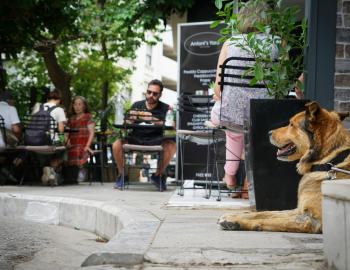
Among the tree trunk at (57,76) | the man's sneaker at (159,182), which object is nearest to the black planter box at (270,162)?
the man's sneaker at (159,182)

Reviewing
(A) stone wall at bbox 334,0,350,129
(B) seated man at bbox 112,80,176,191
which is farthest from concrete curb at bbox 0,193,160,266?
(B) seated man at bbox 112,80,176,191

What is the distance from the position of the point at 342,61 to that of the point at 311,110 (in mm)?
1598

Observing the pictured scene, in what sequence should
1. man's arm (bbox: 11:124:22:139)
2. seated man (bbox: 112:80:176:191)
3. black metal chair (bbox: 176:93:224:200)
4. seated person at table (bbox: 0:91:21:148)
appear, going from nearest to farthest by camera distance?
black metal chair (bbox: 176:93:224:200)
seated man (bbox: 112:80:176:191)
seated person at table (bbox: 0:91:21:148)
man's arm (bbox: 11:124:22:139)

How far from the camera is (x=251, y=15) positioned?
6.17 meters

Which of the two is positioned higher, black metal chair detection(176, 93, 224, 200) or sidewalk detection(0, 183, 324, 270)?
black metal chair detection(176, 93, 224, 200)

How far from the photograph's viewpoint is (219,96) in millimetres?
6809

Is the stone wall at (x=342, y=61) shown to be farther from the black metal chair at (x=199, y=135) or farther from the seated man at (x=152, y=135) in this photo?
the seated man at (x=152, y=135)

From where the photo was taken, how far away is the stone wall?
5.90m

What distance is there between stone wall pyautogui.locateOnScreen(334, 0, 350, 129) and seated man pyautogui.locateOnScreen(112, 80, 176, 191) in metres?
4.50

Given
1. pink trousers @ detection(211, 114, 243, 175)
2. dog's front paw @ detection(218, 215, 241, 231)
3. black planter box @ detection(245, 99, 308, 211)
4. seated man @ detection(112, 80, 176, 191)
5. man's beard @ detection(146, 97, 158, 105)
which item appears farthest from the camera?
man's beard @ detection(146, 97, 158, 105)

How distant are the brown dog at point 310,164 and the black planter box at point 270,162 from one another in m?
0.55

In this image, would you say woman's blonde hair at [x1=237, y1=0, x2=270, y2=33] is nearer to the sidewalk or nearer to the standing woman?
the sidewalk

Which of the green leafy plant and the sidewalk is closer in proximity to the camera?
the sidewalk

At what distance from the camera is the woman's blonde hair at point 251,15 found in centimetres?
614
